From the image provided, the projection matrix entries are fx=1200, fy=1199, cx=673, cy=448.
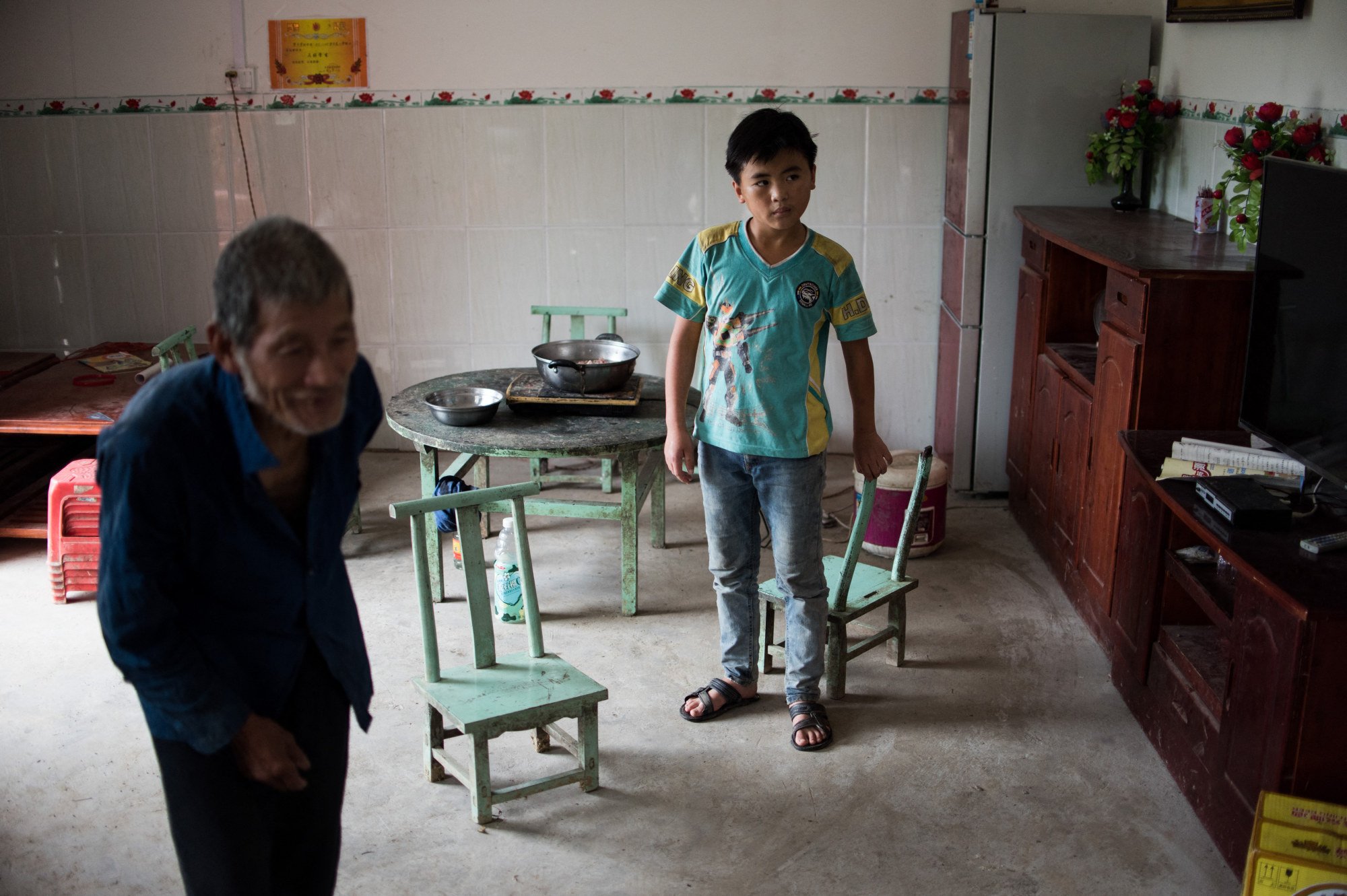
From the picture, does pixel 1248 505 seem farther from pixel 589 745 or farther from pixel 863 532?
pixel 589 745

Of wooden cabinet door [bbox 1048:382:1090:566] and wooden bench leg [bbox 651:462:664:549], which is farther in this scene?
wooden bench leg [bbox 651:462:664:549]

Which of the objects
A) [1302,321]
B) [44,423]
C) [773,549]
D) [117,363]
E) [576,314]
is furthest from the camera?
[576,314]

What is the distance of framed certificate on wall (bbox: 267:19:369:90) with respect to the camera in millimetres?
4918

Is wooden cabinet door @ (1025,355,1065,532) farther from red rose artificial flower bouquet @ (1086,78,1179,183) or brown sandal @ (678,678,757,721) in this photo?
brown sandal @ (678,678,757,721)

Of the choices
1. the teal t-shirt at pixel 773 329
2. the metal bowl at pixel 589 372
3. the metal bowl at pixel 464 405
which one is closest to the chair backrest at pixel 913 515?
the teal t-shirt at pixel 773 329

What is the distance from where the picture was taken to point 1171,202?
4211mm

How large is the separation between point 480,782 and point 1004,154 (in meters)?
2.98

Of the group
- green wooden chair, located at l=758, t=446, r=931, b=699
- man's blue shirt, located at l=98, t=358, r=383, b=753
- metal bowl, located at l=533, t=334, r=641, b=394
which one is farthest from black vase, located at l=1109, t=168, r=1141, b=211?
man's blue shirt, located at l=98, t=358, r=383, b=753

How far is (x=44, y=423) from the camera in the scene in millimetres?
3994

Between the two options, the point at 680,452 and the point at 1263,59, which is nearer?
the point at 680,452

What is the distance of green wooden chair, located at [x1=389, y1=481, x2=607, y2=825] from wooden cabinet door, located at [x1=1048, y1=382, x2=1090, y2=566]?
5.69 ft

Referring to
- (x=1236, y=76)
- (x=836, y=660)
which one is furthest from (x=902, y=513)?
(x=1236, y=76)

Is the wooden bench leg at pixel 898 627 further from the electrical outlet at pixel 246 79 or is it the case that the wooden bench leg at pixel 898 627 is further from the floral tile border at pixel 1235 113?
the electrical outlet at pixel 246 79

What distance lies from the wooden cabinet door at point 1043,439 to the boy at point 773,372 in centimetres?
125
